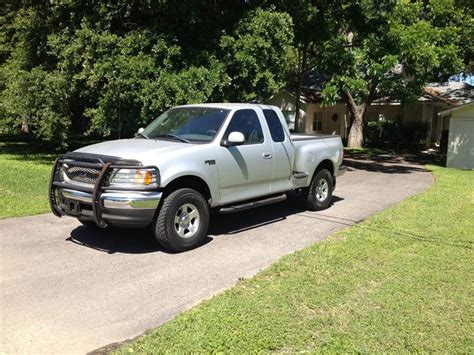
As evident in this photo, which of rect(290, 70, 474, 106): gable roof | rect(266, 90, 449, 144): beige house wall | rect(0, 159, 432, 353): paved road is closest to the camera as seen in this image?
rect(0, 159, 432, 353): paved road

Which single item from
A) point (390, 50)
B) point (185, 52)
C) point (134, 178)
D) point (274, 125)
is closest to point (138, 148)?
point (134, 178)

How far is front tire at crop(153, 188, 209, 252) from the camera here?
20.8 ft

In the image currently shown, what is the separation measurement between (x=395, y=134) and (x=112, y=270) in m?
27.2

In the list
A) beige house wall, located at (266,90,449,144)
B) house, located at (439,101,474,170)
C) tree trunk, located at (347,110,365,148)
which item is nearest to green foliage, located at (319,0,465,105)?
house, located at (439,101,474,170)

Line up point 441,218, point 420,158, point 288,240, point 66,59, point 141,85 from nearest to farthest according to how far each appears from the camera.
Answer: point 288,240 → point 441,218 → point 141,85 → point 66,59 → point 420,158

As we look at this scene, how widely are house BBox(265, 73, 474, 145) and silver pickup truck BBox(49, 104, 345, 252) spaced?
22.7 m

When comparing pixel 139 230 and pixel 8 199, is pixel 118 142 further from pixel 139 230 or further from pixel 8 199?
pixel 8 199

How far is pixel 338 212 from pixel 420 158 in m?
16.4

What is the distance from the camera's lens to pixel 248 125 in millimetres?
7855

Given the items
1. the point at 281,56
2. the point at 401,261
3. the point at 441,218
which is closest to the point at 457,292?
the point at 401,261

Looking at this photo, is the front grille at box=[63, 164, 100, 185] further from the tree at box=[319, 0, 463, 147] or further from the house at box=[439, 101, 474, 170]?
the house at box=[439, 101, 474, 170]

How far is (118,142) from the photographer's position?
737 centimetres

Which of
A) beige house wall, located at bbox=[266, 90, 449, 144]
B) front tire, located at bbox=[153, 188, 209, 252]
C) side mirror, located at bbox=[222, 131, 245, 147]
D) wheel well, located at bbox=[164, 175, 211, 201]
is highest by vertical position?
beige house wall, located at bbox=[266, 90, 449, 144]

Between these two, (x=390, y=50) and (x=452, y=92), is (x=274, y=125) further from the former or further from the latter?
(x=452, y=92)
